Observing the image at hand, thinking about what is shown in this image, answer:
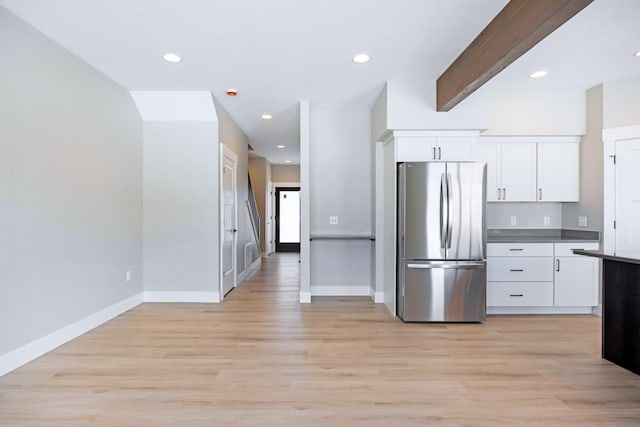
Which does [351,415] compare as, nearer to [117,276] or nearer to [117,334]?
[117,334]

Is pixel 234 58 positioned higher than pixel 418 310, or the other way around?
pixel 234 58

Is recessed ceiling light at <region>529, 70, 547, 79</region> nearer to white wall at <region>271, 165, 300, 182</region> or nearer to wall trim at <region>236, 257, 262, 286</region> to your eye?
wall trim at <region>236, 257, 262, 286</region>

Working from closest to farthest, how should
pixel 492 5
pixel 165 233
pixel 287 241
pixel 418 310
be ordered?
pixel 492 5
pixel 418 310
pixel 165 233
pixel 287 241

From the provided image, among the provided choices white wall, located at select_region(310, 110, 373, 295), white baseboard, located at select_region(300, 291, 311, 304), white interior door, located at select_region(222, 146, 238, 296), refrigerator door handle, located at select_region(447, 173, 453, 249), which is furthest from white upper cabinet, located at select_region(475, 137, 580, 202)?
white interior door, located at select_region(222, 146, 238, 296)

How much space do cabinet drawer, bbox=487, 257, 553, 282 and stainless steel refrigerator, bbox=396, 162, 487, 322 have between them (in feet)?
1.21

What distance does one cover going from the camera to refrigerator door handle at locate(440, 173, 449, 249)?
3662 millimetres

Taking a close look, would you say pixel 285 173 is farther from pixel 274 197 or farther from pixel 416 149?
pixel 416 149

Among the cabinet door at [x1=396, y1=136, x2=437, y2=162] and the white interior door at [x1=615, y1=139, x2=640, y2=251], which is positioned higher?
the cabinet door at [x1=396, y1=136, x2=437, y2=162]

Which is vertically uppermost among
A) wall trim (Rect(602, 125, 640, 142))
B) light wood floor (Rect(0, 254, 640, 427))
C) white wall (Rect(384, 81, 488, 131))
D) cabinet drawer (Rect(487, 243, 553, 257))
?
white wall (Rect(384, 81, 488, 131))

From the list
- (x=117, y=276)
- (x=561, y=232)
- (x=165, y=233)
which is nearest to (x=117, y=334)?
(x=117, y=276)

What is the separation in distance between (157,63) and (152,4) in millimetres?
1070

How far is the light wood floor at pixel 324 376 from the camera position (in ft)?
6.67

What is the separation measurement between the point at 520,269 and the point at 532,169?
125cm

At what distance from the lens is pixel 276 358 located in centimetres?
283
